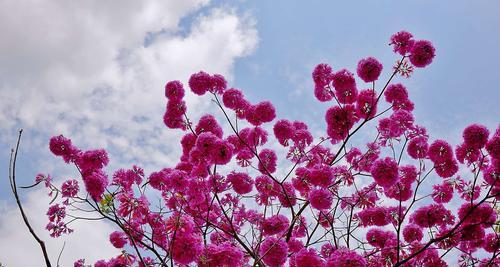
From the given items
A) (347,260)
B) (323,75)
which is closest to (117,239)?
(347,260)

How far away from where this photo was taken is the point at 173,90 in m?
7.78

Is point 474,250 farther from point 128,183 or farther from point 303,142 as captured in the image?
point 128,183

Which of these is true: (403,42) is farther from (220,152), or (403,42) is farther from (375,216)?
(220,152)

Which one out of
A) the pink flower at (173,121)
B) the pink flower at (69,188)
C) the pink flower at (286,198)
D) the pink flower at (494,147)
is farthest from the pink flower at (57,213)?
the pink flower at (494,147)

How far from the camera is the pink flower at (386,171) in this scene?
598 cm

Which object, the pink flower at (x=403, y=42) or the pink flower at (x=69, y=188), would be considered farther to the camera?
the pink flower at (x=403, y=42)

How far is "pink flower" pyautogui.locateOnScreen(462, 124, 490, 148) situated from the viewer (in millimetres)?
6291

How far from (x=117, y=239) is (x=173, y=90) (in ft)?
9.46

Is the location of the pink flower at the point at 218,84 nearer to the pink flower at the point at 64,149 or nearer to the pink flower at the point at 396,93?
the pink flower at the point at 64,149

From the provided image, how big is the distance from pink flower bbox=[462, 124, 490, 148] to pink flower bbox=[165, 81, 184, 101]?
Result: 5.04 metres

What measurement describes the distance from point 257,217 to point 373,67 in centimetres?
348

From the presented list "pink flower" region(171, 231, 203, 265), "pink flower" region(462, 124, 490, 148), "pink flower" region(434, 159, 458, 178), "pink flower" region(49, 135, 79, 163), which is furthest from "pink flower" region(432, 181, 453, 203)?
"pink flower" region(49, 135, 79, 163)

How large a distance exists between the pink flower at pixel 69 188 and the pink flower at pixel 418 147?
5.45 m

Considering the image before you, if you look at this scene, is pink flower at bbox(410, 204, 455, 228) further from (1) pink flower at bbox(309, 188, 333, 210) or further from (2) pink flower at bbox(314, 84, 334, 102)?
(2) pink flower at bbox(314, 84, 334, 102)
